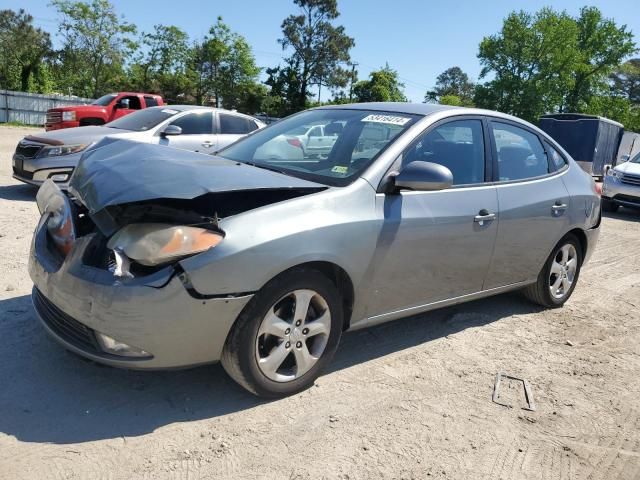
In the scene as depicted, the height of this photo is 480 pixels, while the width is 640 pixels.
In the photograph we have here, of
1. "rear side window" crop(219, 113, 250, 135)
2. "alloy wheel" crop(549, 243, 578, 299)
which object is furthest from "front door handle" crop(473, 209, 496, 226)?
"rear side window" crop(219, 113, 250, 135)

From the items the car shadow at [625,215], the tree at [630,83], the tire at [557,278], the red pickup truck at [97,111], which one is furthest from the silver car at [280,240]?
the tree at [630,83]

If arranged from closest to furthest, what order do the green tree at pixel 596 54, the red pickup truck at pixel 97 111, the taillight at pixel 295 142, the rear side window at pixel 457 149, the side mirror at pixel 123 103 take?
the rear side window at pixel 457 149
the taillight at pixel 295 142
the red pickup truck at pixel 97 111
the side mirror at pixel 123 103
the green tree at pixel 596 54

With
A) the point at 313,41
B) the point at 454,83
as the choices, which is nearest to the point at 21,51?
A: the point at 313,41

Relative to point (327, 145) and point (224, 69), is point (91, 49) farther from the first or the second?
point (327, 145)

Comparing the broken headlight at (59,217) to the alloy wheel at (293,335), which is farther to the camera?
the broken headlight at (59,217)

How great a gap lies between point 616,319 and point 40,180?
757 centimetres

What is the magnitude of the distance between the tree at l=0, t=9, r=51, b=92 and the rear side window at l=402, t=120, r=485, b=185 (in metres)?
37.4

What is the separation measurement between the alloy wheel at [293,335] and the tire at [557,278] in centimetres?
252

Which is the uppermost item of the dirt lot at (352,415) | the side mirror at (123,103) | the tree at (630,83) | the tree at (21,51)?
the tree at (630,83)

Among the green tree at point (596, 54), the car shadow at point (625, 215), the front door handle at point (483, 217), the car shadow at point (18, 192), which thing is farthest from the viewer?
the green tree at point (596, 54)

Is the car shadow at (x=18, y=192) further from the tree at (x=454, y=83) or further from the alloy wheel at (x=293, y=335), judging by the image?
the tree at (x=454, y=83)

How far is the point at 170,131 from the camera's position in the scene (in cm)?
865

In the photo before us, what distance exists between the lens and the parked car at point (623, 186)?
11648 millimetres

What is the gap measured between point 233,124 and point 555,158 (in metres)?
6.42
